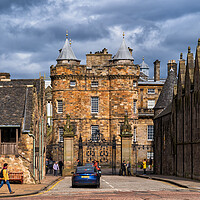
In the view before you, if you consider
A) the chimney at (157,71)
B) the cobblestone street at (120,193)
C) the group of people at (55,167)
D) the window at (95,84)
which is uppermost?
the chimney at (157,71)

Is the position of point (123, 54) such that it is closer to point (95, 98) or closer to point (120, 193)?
point (95, 98)

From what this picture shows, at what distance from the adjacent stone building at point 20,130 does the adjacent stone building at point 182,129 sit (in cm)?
1112

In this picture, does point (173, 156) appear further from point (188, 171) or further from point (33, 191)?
point (33, 191)

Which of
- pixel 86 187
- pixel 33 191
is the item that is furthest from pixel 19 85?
pixel 33 191

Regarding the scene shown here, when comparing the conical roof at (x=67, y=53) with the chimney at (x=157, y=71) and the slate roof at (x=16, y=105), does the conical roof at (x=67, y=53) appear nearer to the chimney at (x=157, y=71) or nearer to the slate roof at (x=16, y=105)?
the chimney at (x=157, y=71)

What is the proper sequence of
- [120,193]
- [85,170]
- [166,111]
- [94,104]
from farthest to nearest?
[94,104], [166,111], [85,170], [120,193]

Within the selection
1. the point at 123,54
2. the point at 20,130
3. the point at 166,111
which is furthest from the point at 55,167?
the point at 123,54

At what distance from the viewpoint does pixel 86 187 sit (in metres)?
29.4

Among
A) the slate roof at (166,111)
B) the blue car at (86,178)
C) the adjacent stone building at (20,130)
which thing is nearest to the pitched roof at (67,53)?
the slate roof at (166,111)

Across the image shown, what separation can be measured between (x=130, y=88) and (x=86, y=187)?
37372 millimetres

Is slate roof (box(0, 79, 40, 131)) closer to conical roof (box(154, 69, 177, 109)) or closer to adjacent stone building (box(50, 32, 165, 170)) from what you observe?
conical roof (box(154, 69, 177, 109))

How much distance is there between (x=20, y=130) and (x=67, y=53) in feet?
120

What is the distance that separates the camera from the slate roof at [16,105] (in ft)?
104

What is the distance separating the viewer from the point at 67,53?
67.5 meters
